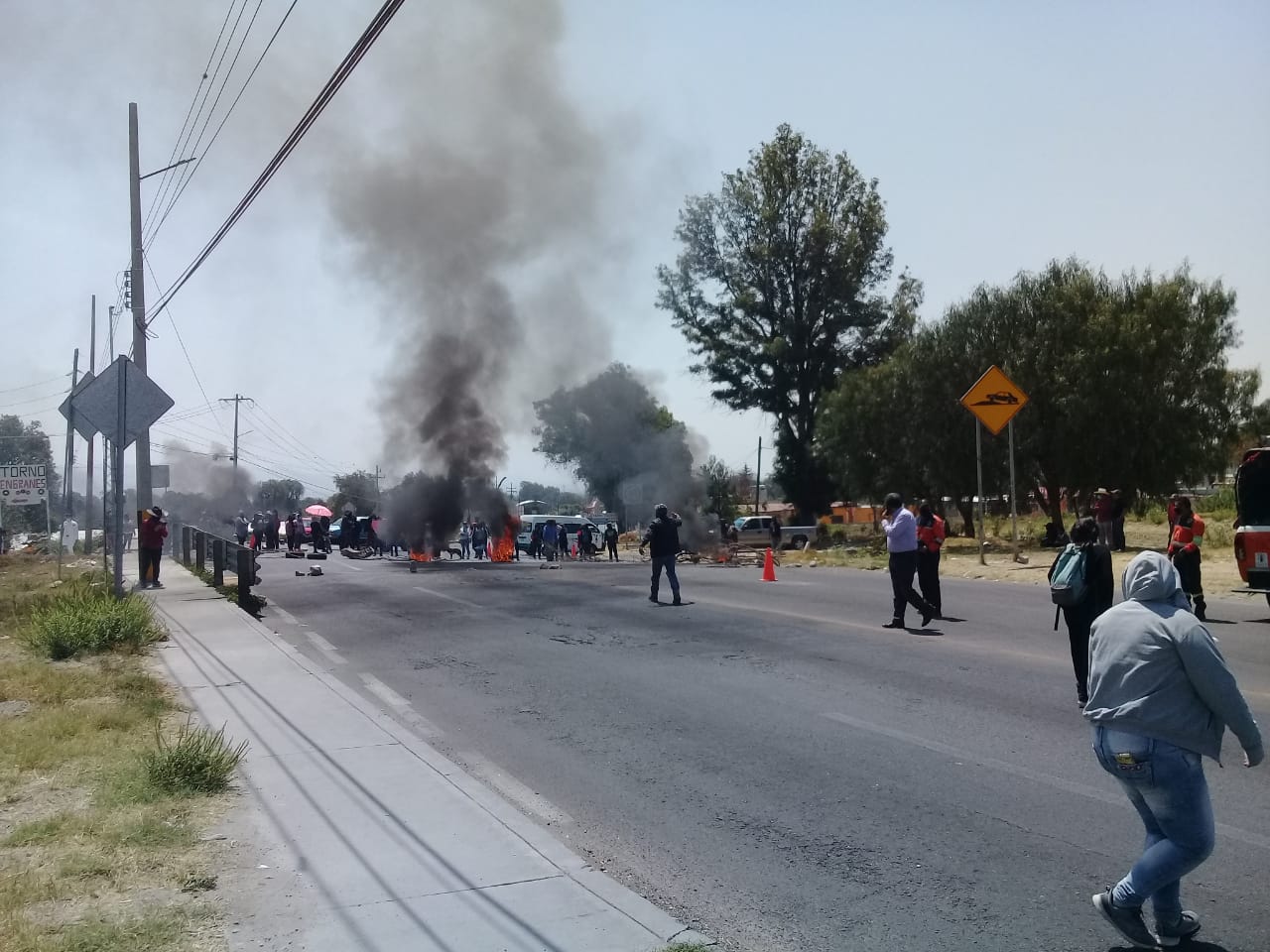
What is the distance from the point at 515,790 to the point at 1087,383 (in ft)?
86.2

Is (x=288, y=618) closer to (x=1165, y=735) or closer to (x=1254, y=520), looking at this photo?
(x=1254, y=520)

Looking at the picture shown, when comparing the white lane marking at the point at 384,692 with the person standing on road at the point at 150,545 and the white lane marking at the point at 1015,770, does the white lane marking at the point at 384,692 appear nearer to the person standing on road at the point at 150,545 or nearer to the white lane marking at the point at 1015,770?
the white lane marking at the point at 1015,770

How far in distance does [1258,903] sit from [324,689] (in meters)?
7.08


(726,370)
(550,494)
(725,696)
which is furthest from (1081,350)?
(550,494)

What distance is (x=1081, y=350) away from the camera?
2967cm

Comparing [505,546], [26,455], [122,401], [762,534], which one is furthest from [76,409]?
[26,455]

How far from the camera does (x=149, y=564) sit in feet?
67.6

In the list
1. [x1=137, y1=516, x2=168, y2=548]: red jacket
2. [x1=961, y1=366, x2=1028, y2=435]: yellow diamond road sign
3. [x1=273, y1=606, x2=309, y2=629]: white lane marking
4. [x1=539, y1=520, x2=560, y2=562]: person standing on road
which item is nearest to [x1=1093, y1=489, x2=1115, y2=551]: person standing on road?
[x1=961, y1=366, x2=1028, y2=435]: yellow diamond road sign

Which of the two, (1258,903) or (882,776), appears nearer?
(1258,903)

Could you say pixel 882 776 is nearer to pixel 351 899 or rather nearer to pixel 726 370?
pixel 351 899

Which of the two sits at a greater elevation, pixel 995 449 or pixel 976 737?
pixel 995 449

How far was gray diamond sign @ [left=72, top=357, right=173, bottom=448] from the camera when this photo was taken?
12523 mm

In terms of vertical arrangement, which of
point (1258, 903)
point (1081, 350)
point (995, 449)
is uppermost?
point (1081, 350)

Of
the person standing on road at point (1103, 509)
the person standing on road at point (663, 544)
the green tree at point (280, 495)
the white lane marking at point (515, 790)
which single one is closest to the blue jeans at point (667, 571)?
the person standing on road at point (663, 544)
